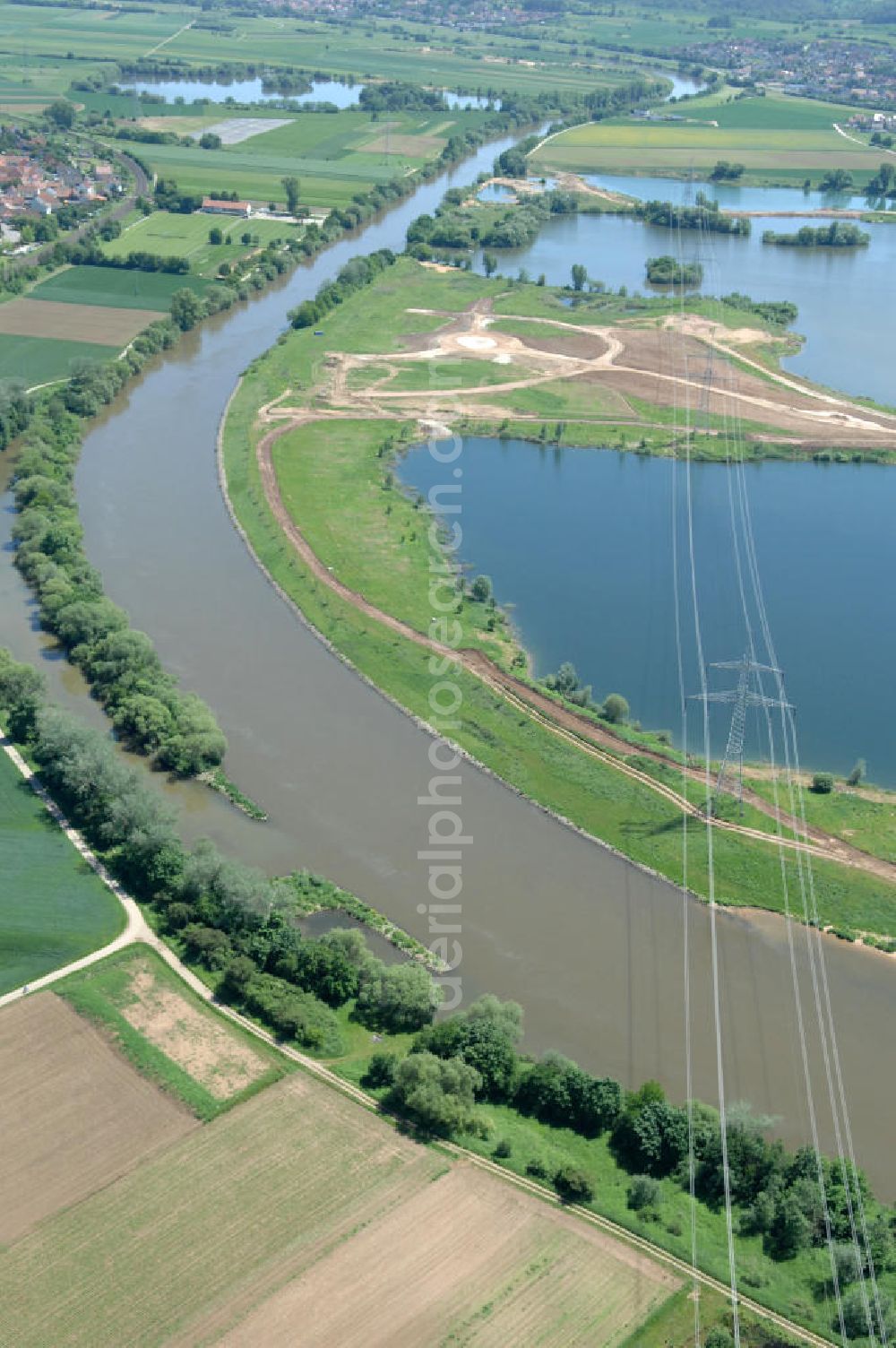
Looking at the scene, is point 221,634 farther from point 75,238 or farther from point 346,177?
point 346,177

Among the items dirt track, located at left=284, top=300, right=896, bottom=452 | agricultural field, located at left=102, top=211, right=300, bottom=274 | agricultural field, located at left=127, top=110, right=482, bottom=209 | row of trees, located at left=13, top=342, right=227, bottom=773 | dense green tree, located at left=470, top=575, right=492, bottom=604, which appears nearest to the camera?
row of trees, located at left=13, top=342, right=227, bottom=773

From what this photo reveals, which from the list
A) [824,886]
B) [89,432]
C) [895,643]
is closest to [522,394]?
[89,432]

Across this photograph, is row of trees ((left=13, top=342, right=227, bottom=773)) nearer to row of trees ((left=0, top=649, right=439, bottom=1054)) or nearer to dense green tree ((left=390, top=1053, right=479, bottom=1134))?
row of trees ((left=0, top=649, right=439, bottom=1054))

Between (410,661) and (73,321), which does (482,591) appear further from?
(73,321)

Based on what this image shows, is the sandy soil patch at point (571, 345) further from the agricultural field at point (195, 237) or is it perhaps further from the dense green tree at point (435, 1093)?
the dense green tree at point (435, 1093)

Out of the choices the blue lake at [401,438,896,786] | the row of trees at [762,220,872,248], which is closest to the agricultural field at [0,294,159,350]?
the blue lake at [401,438,896,786]
